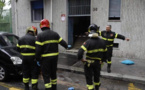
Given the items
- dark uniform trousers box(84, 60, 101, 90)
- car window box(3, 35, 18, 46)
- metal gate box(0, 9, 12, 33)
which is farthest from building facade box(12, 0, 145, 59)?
dark uniform trousers box(84, 60, 101, 90)

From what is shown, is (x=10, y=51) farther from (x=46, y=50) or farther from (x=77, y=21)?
(x=77, y=21)

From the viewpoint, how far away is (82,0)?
9.66 meters

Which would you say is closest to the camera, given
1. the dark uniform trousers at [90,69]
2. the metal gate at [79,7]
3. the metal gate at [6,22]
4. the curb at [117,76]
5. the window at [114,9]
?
the dark uniform trousers at [90,69]

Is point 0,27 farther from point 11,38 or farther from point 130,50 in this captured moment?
point 130,50

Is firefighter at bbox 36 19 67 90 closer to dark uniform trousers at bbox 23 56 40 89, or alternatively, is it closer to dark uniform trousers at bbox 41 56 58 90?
dark uniform trousers at bbox 41 56 58 90

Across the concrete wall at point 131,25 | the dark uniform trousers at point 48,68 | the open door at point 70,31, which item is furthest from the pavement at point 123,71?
the open door at point 70,31

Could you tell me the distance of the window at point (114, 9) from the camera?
28.4 feet

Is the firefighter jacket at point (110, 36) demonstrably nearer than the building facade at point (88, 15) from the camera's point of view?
Yes

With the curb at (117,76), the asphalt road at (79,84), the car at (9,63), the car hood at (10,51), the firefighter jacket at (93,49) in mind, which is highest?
the firefighter jacket at (93,49)

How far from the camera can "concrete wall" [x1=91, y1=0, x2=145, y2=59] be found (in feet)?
26.5

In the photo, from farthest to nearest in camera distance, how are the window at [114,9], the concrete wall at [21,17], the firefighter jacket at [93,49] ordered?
the concrete wall at [21,17] < the window at [114,9] < the firefighter jacket at [93,49]

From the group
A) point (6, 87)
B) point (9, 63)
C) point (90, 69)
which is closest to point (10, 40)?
point (9, 63)

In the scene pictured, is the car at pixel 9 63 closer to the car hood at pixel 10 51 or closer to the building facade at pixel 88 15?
the car hood at pixel 10 51

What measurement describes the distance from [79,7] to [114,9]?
2288mm
